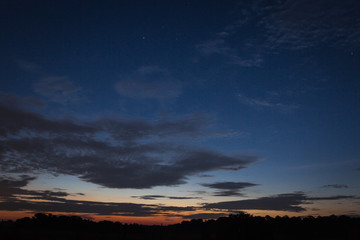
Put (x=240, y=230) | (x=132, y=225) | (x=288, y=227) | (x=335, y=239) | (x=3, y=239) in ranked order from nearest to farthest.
A: (x=3, y=239), (x=240, y=230), (x=335, y=239), (x=288, y=227), (x=132, y=225)

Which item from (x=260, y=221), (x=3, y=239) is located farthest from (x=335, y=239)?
(x=3, y=239)

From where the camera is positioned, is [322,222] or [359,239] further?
[322,222]

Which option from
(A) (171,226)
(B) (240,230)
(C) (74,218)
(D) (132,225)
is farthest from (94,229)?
(B) (240,230)

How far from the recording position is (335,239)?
3381 inches

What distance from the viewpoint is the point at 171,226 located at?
180 metres

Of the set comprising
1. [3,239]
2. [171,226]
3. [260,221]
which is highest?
[260,221]

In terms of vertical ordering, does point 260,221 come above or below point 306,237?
above

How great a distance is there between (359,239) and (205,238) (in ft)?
180

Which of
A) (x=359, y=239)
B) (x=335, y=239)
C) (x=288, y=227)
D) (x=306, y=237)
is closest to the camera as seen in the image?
(x=359, y=239)

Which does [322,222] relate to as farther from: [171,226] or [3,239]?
[3,239]

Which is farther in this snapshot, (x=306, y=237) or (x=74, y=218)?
(x=74, y=218)

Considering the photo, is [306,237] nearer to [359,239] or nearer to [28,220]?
[359,239]

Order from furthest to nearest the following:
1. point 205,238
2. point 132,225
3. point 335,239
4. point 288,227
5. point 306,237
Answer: point 132,225 → point 288,227 → point 306,237 → point 335,239 → point 205,238

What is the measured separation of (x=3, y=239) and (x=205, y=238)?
3214 cm
